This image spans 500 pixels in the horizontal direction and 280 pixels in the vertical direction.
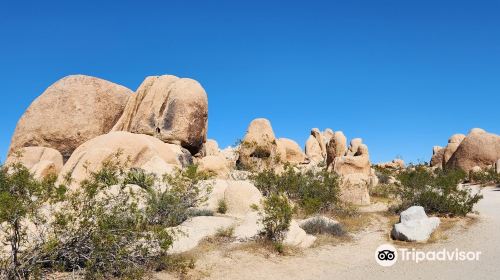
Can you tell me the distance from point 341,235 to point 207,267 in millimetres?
4453

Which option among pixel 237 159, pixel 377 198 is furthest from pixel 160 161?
pixel 237 159

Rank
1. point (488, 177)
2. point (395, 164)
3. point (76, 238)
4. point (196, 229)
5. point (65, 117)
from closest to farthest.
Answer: point (76, 238)
point (196, 229)
point (65, 117)
point (488, 177)
point (395, 164)

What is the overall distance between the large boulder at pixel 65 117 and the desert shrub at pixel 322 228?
14.0 m

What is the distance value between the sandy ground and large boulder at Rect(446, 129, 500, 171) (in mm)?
26369

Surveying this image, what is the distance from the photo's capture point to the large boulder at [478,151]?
34.3 m

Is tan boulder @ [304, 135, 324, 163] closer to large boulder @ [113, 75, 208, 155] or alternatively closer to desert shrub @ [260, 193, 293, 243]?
large boulder @ [113, 75, 208, 155]

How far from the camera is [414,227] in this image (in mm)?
11203

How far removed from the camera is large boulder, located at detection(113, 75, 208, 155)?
2248cm

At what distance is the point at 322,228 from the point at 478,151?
28369mm

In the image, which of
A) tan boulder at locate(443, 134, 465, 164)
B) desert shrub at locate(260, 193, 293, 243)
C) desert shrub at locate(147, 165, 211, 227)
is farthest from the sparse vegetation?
tan boulder at locate(443, 134, 465, 164)

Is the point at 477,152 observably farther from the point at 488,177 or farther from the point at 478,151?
the point at 488,177

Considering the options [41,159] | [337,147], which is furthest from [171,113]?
[337,147]

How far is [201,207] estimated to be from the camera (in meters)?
13.9

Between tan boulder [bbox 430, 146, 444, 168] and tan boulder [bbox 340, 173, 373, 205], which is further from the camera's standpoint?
tan boulder [bbox 430, 146, 444, 168]
